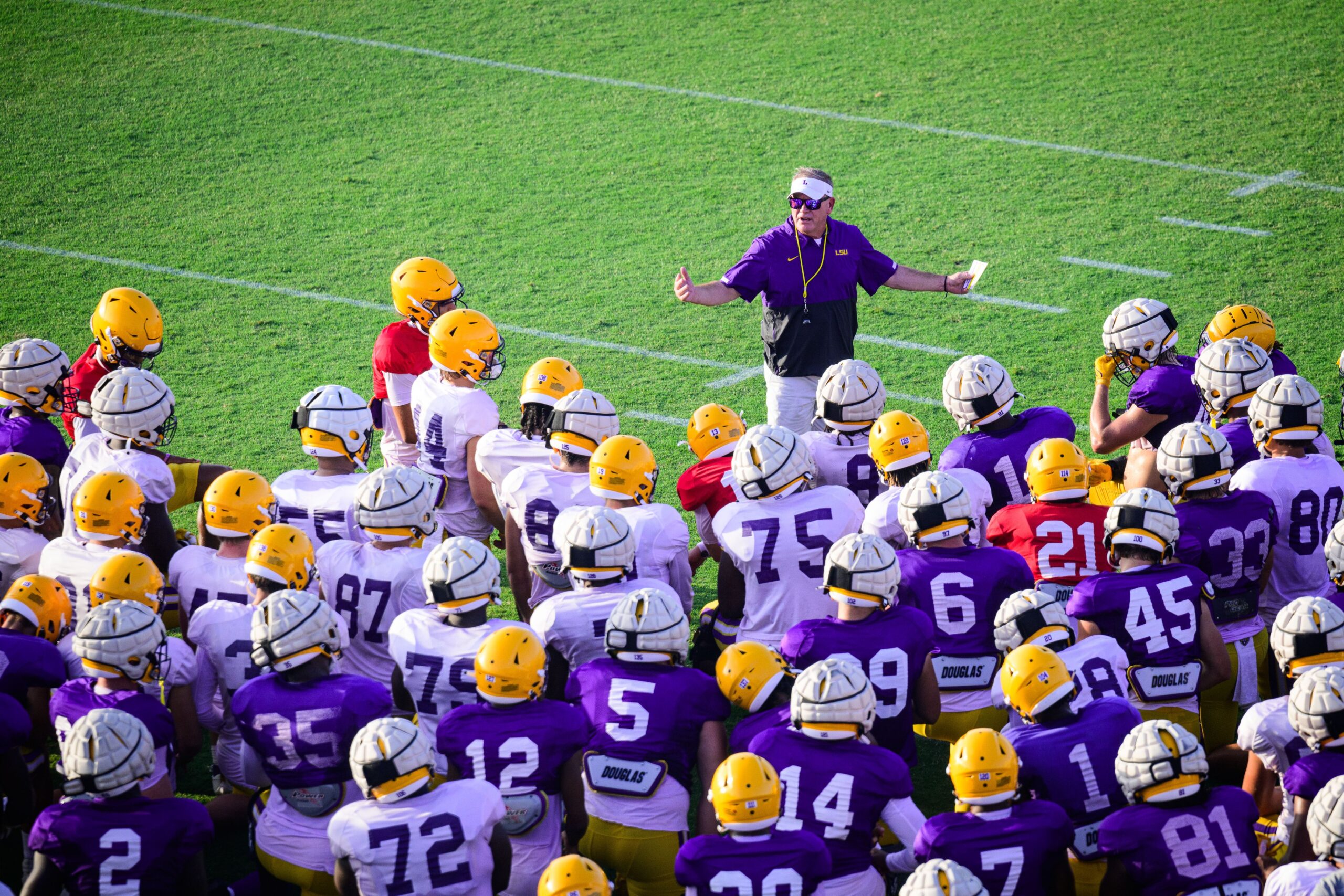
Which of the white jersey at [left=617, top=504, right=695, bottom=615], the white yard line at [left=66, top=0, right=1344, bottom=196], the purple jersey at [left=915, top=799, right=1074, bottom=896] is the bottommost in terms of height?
the purple jersey at [left=915, top=799, right=1074, bottom=896]

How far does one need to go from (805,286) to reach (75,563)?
170 inches

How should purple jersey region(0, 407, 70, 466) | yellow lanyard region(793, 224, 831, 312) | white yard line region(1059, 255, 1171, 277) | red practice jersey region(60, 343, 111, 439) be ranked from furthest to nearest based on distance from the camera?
1. white yard line region(1059, 255, 1171, 277)
2. yellow lanyard region(793, 224, 831, 312)
3. red practice jersey region(60, 343, 111, 439)
4. purple jersey region(0, 407, 70, 466)

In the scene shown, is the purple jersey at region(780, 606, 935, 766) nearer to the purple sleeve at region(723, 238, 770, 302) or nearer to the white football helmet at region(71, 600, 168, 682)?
the white football helmet at region(71, 600, 168, 682)

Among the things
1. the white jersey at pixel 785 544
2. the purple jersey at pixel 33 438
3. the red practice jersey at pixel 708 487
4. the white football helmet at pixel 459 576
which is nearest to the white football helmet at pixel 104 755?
the white football helmet at pixel 459 576

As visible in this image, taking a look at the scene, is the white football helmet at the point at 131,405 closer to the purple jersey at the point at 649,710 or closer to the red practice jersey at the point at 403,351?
the red practice jersey at the point at 403,351

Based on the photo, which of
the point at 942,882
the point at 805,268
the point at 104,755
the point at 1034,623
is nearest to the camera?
the point at 942,882

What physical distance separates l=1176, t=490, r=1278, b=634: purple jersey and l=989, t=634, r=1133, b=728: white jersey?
84 cm

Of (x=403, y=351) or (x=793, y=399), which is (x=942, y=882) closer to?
(x=793, y=399)

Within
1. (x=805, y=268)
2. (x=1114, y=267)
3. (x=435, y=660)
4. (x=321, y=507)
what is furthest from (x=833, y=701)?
(x=1114, y=267)

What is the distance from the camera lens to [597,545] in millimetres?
6062

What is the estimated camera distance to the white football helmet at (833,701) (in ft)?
16.6

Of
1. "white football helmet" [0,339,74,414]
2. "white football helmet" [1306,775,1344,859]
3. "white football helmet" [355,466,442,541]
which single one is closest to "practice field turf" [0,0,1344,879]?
"white football helmet" [0,339,74,414]

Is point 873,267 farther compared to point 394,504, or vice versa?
point 873,267

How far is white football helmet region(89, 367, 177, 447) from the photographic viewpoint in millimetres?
7297
